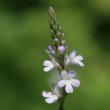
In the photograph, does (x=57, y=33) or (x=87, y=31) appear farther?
(x=87, y=31)

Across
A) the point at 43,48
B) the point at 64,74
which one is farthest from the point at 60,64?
the point at 43,48

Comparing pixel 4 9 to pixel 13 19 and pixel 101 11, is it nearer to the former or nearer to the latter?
pixel 13 19

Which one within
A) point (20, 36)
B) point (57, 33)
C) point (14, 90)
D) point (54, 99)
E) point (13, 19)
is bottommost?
point (54, 99)

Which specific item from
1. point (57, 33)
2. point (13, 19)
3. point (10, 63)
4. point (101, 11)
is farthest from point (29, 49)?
point (57, 33)

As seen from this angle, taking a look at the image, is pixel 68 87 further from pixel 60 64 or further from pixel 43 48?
pixel 43 48

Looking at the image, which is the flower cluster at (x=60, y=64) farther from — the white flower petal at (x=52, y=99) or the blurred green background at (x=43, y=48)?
the blurred green background at (x=43, y=48)

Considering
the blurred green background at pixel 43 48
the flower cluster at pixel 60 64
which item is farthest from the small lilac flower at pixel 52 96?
the blurred green background at pixel 43 48
